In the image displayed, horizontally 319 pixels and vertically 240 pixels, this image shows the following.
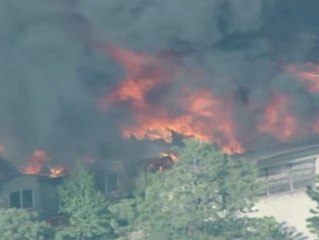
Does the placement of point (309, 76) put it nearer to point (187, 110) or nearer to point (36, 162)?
point (187, 110)

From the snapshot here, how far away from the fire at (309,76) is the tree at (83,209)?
12828mm

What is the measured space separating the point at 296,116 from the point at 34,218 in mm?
14377

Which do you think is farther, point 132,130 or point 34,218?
point 132,130

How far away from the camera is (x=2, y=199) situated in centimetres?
4750

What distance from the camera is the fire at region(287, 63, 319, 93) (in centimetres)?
5038

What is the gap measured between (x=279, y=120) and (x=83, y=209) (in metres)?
12.4

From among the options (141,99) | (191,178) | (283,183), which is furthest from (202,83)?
(191,178)

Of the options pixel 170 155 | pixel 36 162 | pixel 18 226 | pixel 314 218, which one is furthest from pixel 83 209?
pixel 314 218

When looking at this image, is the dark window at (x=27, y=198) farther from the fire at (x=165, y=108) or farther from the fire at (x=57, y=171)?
the fire at (x=165, y=108)

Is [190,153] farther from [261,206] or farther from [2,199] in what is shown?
[2,199]

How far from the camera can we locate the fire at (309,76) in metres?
50.4

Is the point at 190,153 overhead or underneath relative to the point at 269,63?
underneath

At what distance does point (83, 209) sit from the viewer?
42.5 meters

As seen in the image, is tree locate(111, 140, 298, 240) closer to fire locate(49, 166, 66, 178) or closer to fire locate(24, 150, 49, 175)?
fire locate(49, 166, 66, 178)
